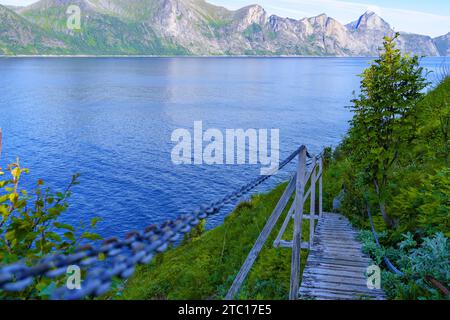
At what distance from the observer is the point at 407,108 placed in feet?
41.2

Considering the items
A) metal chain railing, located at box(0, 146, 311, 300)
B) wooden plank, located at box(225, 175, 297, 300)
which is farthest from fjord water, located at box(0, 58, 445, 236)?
metal chain railing, located at box(0, 146, 311, 300)

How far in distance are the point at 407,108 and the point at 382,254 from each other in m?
5.36

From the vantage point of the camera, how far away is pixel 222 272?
1608cm

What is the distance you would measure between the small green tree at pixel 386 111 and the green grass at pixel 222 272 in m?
3.88

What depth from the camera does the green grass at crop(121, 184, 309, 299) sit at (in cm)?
1153

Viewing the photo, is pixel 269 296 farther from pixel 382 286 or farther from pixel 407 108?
pixel 407 108

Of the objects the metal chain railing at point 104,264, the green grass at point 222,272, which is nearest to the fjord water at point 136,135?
the green grass at point 222,272

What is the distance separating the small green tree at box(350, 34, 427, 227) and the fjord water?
16.3 meters

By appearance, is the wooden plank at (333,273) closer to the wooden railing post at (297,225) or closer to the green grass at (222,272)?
the green grass at (222,272)

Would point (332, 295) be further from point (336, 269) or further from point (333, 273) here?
point (336, 269)

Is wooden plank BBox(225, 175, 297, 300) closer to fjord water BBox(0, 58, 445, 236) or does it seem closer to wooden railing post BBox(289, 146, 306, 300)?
wooden railing post BBox(289, 146, 306, 300)

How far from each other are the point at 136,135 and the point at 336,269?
64083 millimetres

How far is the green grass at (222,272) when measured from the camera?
1153 centimetres
